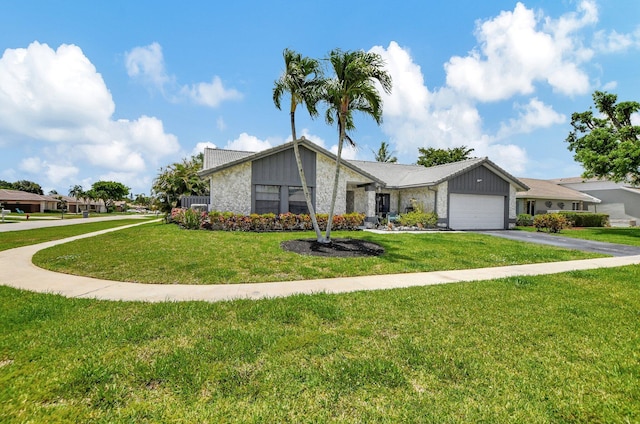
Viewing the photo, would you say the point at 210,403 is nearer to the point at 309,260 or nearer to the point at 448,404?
the point at 448,404

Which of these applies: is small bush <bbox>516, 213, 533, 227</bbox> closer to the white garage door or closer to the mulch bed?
the white garage door

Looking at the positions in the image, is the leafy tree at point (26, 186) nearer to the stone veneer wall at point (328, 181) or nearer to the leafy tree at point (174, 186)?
the leafy tree at point (174, 186)

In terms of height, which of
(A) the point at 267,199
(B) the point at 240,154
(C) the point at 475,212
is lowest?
(C) the point at 475,212

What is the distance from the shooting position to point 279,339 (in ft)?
13.1

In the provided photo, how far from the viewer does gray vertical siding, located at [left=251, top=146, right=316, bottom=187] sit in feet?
58.5

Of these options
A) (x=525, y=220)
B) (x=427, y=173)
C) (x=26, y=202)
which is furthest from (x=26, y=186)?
(x=525, y=220)

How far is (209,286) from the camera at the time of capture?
6.54 m

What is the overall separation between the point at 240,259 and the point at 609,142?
93.8 ft

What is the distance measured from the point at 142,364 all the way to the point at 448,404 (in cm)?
309

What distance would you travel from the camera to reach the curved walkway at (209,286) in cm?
588

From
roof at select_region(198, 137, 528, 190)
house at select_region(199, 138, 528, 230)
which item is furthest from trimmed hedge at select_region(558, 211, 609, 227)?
house at select_region(199, 138, 528, 230)

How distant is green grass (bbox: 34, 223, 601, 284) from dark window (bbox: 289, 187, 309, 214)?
606cm

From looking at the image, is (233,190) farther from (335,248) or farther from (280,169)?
(335,248)

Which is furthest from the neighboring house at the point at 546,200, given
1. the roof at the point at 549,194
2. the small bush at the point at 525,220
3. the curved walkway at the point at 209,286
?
the curved walkway at the point at 209,286
